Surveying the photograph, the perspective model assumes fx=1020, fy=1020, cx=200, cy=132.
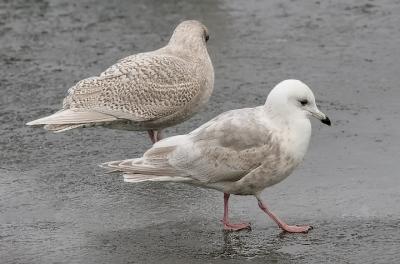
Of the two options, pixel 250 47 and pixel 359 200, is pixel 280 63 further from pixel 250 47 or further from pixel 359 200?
pixel 359 200

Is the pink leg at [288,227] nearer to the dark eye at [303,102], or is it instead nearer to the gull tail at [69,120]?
the dark eye at [303,102]

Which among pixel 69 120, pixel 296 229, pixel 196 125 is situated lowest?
pixel 196 125

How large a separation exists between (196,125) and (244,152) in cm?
225

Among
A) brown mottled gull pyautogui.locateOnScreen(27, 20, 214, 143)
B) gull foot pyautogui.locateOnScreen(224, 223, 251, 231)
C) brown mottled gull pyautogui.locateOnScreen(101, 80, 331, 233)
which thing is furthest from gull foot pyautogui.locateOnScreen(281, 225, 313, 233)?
brown mottled gull pyautogui.locateOnScreen(27, 20, 214, 143)

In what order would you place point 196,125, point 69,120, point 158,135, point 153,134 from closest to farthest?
1. point 69,120
2. point 153,134
3. point 158,135
4. point 196,125

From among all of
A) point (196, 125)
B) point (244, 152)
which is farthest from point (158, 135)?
point (244, 152)

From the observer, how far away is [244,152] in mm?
6566

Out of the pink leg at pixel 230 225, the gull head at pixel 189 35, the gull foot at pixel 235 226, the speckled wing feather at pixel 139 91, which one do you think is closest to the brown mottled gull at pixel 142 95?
the speckled wing feather at pixel 139 91

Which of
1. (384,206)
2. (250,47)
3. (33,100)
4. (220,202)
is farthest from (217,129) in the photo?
(250,47)

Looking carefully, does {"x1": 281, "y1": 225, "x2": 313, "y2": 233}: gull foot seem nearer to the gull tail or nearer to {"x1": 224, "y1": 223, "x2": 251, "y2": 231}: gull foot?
{"x1": 224, "y1": 223, "x2": 251, "y2": 231}: gull foot

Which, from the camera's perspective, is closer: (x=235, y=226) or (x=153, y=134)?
(x=235, y=226)

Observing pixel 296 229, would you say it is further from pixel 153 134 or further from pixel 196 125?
pixel 196 125

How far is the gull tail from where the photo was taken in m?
7.73

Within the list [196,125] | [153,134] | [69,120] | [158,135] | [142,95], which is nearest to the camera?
[69,120]
